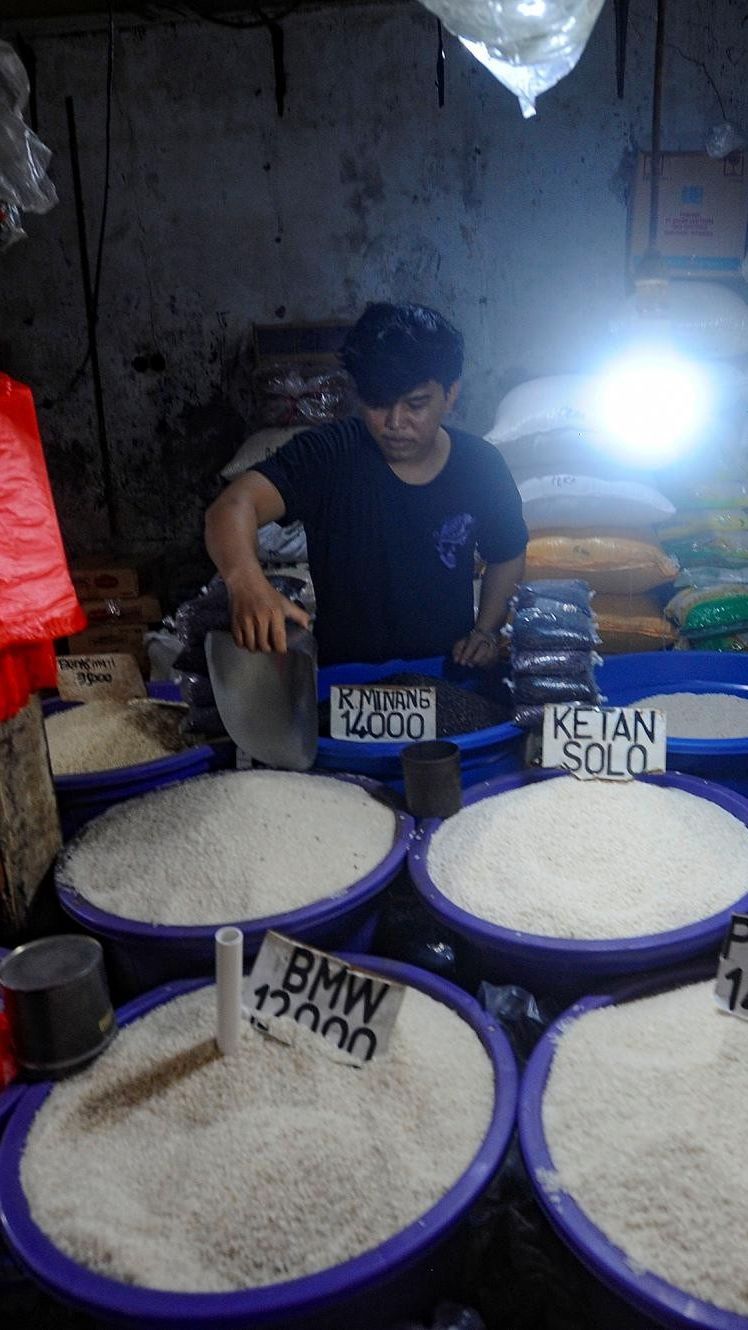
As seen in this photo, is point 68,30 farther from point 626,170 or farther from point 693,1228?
point 693,1228

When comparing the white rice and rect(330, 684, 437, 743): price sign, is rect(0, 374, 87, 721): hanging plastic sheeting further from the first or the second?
the white rice

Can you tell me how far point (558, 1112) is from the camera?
94cm

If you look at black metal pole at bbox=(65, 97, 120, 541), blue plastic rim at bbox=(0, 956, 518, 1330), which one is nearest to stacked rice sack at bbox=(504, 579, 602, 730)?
blue plastic rim at bbox=(0, 956, 518, 1330)

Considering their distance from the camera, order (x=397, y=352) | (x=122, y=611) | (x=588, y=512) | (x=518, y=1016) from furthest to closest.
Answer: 1. (x=122, y=611)
2. (x=588, y=512)
3. (x=397, y=352)
4. (x=518, y=1016)

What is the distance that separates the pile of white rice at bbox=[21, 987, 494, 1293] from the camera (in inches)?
32.3

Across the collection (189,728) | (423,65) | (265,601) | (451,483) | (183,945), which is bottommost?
(183,945)

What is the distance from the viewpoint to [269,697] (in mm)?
1497

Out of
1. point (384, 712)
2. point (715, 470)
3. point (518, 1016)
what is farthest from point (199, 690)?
point (715, 470)

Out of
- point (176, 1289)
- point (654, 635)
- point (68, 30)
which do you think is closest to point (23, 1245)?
point (176, 1289)

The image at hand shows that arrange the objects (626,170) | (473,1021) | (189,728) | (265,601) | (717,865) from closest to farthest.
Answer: (473,1021)
(717,865)
(265,601)
(189,728)
(626,170)

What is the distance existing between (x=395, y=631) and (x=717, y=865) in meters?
1.01

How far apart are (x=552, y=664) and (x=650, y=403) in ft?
4.50

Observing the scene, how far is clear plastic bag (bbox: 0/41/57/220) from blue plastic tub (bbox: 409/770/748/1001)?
1067mm

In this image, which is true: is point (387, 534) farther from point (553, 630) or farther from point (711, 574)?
point (711, 574)
